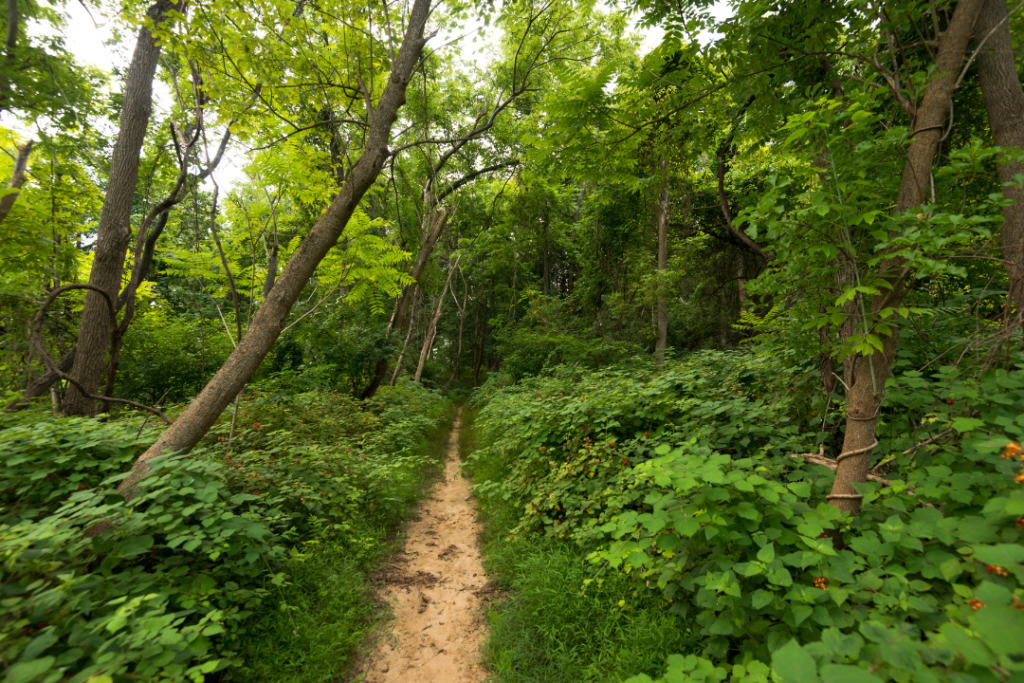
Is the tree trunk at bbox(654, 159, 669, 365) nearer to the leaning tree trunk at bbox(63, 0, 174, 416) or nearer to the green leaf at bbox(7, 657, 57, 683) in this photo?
the green leaf at bbox(7, 657, 57, 683)

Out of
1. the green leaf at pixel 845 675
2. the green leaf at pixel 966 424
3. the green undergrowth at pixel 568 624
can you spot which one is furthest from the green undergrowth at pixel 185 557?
the green leaf at pixel 966 424

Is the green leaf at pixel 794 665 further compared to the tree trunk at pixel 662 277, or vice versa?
the tree trunk at pixel 662 277

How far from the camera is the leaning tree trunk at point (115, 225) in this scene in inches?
191

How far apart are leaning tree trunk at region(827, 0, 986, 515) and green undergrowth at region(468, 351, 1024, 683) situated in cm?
16

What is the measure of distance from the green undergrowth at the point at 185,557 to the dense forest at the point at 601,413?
0.10ft

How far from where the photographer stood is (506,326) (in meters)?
17.3

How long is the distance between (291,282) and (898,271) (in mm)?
4973

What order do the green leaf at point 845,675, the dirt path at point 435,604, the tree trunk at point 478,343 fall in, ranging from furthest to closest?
the tree trunk at point 478,343 < the dirt path at point 435,604 < the green leaf at point 845,675

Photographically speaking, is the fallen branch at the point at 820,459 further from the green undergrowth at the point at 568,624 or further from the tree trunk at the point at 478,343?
the tree trunk at the point at 478,343

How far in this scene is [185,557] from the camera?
8.94 feet

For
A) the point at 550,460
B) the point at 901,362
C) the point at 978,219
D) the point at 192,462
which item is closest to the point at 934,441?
the point at 901,362

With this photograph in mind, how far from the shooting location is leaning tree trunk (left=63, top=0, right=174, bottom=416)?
191 inches

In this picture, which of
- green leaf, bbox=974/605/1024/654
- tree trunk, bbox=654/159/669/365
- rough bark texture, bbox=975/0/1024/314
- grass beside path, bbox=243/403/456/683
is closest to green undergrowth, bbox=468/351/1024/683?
green leaf, bbox=974/605/1024/654

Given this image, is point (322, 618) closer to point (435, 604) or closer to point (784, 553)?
point (435, 604)
